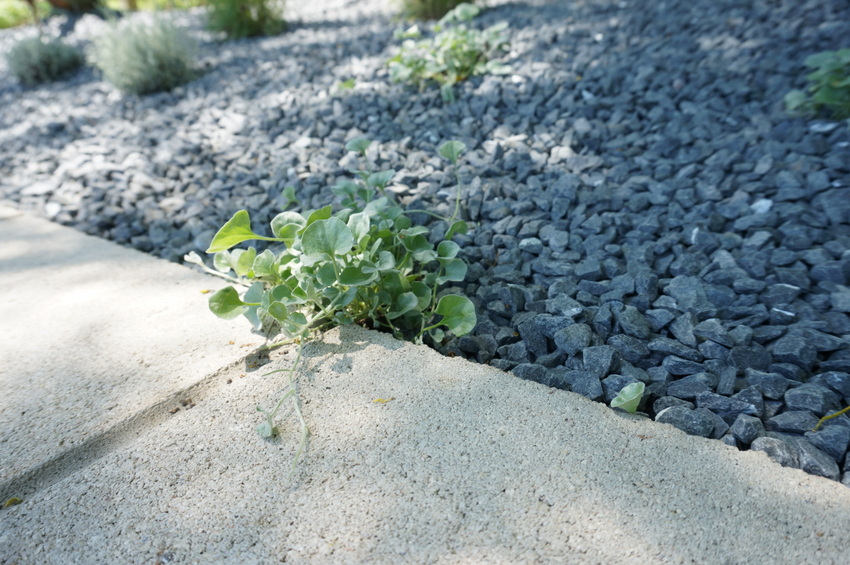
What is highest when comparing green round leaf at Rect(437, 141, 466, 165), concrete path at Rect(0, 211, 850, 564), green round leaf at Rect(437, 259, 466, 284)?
green round leaf at Rect(437, 141, 466, 165)

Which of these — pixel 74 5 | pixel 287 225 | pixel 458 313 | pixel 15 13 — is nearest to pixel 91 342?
pixel 287 225

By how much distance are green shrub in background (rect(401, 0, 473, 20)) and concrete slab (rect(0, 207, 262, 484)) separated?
11.0 ft

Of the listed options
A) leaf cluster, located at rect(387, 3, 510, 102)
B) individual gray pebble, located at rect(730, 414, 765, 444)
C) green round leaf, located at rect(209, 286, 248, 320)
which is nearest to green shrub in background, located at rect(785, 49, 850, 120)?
leaf cluster, located at rect(387, 3, 510, 102)

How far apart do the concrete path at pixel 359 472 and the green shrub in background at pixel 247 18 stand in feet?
13.9

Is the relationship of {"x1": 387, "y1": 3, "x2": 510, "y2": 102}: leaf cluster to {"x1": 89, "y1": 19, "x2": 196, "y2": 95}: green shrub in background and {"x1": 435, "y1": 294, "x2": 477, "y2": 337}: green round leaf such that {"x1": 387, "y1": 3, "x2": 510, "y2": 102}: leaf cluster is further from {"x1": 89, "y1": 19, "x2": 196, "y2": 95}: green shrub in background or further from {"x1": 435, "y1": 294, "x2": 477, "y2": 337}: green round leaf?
{"x1": 435, "y1": 294, "x2": 477, "y2": 337}: green round leaf

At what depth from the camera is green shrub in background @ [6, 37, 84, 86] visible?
15.3 ft

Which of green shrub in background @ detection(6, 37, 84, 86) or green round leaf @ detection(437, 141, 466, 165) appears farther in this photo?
green shrub in background @ detection(6, 37, 84, 86)

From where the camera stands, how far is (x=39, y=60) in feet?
15.6

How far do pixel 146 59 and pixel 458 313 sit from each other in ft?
11.5

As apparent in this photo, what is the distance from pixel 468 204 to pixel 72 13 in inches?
307

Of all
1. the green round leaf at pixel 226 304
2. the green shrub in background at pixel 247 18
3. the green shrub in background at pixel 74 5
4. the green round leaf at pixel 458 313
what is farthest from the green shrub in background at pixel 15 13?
the green round leaf at pixel 458 313

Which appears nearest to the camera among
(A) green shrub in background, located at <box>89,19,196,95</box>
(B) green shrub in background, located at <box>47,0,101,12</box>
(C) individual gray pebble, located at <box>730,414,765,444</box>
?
(C) individual gray pebble, located at <box>730,414,765,444</box>

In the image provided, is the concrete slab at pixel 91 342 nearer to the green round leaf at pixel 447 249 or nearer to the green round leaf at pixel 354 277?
the green round leaf at pixel 354 277

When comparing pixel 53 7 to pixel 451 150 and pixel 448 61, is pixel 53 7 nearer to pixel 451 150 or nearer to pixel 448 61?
pixel 448 61
